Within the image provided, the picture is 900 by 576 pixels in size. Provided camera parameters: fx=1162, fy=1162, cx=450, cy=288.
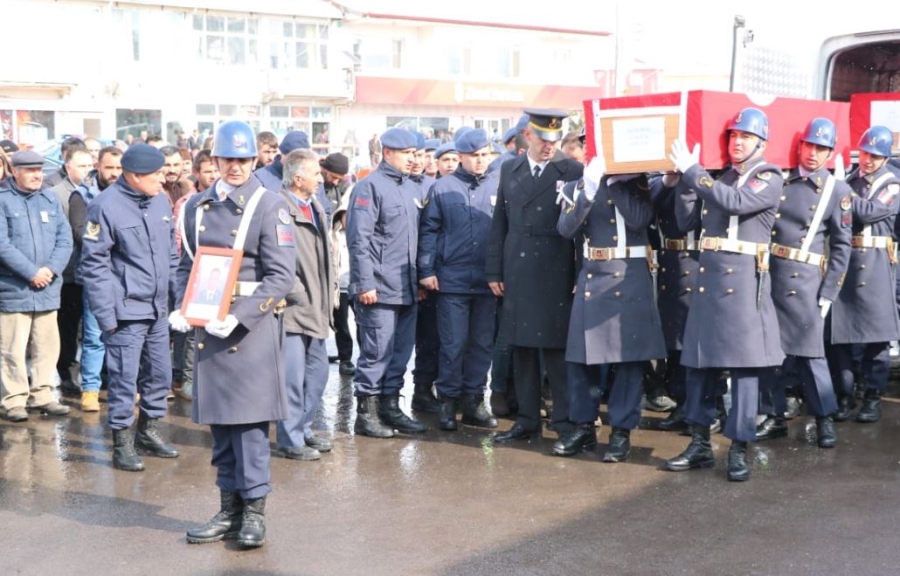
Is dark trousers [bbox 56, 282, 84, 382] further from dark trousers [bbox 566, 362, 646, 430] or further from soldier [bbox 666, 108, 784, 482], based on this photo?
soldier [bbox 666, 108, 784, 482]

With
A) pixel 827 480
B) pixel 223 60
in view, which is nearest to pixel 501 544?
pixel 827 480

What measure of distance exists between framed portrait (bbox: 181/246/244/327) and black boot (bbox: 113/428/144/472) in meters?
1.94

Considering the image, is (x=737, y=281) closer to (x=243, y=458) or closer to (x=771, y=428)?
(x=771, y=428)

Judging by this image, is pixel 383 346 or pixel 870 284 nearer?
pixel 383 346

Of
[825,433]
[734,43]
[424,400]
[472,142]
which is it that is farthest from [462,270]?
[734,43]

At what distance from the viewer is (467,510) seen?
20.3 feet

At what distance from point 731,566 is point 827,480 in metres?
1.70

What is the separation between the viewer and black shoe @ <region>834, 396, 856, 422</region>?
8328 mm

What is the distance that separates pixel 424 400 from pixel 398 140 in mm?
2052

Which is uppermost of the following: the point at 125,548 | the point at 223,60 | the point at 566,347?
the point at 223,60

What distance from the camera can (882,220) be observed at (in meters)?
8.30

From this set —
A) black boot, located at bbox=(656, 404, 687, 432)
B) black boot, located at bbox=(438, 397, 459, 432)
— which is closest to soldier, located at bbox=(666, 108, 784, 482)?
A: black boot, located at bbox=(656, 404, 687, 432)

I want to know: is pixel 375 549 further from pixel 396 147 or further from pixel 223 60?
pixel 223 60

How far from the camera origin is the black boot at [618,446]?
716 centimetres
